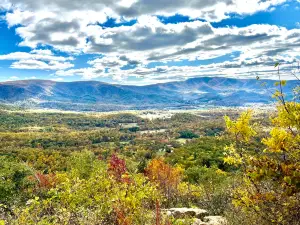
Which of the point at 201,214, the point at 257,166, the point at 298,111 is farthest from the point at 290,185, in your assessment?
the point at 201,214

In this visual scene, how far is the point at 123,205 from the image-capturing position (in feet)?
32.1

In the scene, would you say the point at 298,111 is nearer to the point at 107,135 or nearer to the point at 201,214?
the point at 201,214

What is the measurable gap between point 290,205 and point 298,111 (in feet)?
7.78

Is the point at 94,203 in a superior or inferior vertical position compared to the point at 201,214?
superior

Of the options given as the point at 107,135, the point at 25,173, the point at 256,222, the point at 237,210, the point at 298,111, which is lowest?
the point at 107,135

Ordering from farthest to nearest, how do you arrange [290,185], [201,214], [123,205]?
[201,214] → [123,205] → [290,185]

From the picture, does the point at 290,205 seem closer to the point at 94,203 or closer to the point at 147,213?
the point at 147,213

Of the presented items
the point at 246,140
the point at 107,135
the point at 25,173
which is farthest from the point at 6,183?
the point at 107,135

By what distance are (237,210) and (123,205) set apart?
4.56m

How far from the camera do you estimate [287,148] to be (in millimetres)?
7238

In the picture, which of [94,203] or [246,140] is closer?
[246,140]

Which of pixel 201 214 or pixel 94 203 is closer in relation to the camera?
pixel 94 203

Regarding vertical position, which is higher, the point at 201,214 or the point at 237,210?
the point at 237,210

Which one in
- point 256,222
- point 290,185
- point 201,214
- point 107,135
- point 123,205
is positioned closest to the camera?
point 290,185
